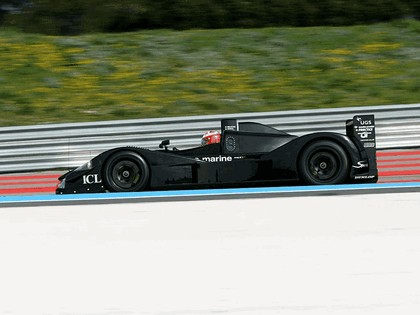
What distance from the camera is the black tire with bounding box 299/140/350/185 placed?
6.78 m

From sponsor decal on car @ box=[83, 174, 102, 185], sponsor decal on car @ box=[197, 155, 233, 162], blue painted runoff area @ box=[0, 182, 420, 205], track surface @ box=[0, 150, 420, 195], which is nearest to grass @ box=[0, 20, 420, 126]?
track surface @ box=[0, 150, 420, 195]

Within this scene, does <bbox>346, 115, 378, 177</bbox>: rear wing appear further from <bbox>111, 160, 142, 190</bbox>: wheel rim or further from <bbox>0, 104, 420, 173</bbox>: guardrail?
→ <bbox>0, 104, 420, 173</bbox>: guardrail

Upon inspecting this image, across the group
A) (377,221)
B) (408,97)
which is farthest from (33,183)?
(408,97)

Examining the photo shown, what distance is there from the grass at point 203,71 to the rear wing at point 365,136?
13.8ft

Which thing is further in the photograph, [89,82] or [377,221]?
[89,82]

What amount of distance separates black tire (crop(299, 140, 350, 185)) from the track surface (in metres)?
1.32

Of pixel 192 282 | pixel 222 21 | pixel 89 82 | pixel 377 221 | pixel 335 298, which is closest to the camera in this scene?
pixel 335 298

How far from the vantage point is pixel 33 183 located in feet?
28.5

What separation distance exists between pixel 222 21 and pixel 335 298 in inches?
453

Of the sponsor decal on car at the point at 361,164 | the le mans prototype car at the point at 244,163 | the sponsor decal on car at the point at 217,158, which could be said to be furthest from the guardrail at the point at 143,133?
the sponsor decal on car at the point at 361,164

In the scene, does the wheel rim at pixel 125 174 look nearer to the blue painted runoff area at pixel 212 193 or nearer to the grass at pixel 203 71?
the blue painted runoff area at pixel 212 193

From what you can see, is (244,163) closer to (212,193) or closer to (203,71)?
(212,193)

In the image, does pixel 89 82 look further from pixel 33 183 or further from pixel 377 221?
pixel 377 221

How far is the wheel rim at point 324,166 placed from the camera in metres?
6.82
